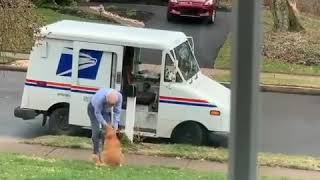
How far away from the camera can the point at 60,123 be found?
35.8ft

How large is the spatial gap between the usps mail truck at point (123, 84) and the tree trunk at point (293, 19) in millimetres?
11702

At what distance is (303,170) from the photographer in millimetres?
8914

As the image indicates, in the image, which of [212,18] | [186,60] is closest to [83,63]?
[186,60]

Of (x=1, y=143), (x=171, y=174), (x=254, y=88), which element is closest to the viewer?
(x=254, y=88)

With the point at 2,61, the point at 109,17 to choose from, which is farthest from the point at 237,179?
the point at 109,17

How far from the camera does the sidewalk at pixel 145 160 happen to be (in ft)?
28.7

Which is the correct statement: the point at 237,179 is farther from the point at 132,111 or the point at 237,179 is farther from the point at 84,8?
the point at 84,8

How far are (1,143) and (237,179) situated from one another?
A: 759 centimetres

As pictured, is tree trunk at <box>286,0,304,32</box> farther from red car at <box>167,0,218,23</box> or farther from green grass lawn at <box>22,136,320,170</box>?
green grass lawn at <box>22,136,320,170</box>

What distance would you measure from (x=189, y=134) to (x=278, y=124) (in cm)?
226

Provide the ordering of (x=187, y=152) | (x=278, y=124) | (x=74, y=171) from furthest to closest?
(x=278, y=124) → (x=187, y=152) → (x=74, y=171)

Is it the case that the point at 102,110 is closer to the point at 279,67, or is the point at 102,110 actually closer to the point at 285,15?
the point at 279,67

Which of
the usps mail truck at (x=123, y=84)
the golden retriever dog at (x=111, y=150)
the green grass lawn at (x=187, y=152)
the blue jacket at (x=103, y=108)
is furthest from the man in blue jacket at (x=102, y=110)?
the usps mail truck at (x=123, y=84)

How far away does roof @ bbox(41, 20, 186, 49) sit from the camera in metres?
10.3
